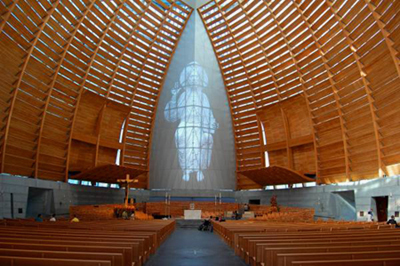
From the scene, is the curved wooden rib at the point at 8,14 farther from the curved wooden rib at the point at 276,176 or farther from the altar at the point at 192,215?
the curved wooden rib at the point at 276,176

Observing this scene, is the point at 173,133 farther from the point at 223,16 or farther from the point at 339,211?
the point at 339,211

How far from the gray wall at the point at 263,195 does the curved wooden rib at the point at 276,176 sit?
1027 mm

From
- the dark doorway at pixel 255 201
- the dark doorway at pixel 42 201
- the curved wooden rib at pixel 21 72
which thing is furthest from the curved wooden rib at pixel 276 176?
the curved wooden rib at pixel 21 72

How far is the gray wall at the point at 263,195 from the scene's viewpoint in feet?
67.2

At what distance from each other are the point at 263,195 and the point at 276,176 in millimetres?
4475

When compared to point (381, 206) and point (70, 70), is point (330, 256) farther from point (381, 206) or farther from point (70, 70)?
point (70, 70)

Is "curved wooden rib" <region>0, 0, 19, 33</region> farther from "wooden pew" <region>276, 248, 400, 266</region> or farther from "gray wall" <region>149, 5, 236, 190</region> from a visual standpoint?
"wooden pew" <region>276, 248, 400, 266</region>

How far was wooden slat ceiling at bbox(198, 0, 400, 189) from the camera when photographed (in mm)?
20438

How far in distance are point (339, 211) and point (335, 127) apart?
658 centimetres

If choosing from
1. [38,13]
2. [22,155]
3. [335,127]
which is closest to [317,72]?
[335,127]

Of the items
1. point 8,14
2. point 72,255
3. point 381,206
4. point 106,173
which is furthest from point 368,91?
point 72,255

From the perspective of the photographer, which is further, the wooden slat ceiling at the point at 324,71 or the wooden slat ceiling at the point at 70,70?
the wooden slat ceiling at the point at 324,71

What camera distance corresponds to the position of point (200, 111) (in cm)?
3456

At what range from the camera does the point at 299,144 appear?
28.8 m
